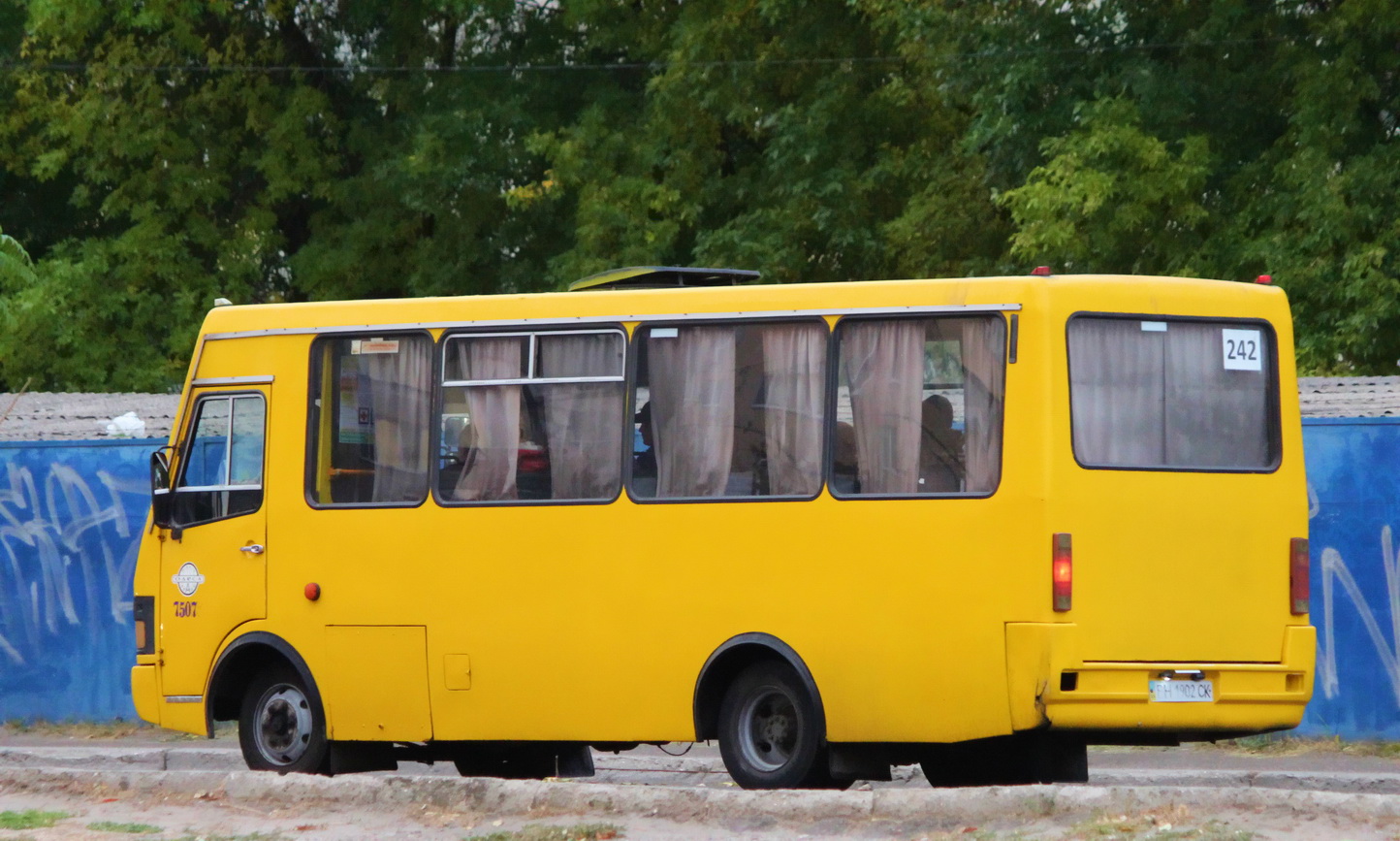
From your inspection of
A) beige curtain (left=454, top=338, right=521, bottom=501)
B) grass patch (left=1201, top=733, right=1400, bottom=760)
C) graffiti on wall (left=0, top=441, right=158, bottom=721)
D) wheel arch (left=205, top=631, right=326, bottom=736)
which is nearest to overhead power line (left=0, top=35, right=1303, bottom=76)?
graffiti on wall (left=0, top=441, right=158, bottom=721)

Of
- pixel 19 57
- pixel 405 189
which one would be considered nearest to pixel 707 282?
pixel 405 189

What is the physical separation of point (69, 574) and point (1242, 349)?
9471mm

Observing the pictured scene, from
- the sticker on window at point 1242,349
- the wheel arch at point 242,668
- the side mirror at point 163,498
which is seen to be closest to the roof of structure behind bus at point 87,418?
the side mirror at point 163,498

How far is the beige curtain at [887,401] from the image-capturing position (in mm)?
9195

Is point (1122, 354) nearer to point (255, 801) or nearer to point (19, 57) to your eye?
point (255, 801)

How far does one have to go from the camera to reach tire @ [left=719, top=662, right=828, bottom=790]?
9516 mm

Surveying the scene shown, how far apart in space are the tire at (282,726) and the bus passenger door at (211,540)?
327mm

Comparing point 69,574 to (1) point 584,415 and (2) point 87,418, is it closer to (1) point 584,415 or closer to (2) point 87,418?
(2) point 87,418

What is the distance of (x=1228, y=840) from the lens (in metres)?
6.94

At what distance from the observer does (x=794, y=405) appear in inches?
375

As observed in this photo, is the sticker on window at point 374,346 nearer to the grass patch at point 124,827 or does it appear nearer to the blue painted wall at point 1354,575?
the grass patch at point 124,827

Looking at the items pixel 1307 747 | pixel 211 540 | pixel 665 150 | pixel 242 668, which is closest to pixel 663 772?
pixel 242 668

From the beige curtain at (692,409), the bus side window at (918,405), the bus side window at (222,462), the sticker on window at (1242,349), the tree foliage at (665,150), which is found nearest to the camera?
the bus side window at (918,405)

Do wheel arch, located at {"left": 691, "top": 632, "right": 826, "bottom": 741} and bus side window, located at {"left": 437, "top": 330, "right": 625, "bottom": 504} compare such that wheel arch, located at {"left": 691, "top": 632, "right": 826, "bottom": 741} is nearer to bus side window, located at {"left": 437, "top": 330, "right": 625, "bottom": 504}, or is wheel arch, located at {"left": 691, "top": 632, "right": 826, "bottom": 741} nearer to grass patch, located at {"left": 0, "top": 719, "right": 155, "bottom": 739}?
bus side window, located at {"left": 437, "top": 330, "right": 625, "bottom": 504}
